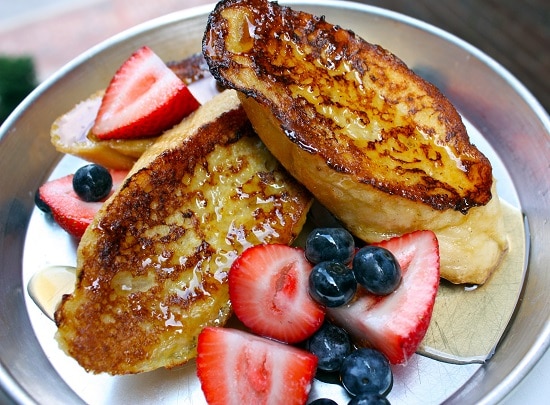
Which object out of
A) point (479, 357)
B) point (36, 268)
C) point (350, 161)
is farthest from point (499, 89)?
point (36, 268)

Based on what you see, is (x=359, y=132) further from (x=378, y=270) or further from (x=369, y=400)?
(x=369, y=400)

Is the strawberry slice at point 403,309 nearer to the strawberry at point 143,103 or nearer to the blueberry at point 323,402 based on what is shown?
the blueberry at point 323,402

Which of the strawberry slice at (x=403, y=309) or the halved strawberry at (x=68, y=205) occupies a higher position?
the strawberry slice at (x=403, y=309)

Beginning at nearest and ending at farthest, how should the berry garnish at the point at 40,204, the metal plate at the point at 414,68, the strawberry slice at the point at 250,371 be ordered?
the strawberry slice at the point at 250,371 < the metal plate at the point at 414,68 < the berry garnish at the point at 40,204

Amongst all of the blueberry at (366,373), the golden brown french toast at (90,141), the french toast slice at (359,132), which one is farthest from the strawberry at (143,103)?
the blueberry at (366,373)

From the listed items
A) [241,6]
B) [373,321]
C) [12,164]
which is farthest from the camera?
[12,164]

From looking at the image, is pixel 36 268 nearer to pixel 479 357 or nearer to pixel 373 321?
pixel 373 321
